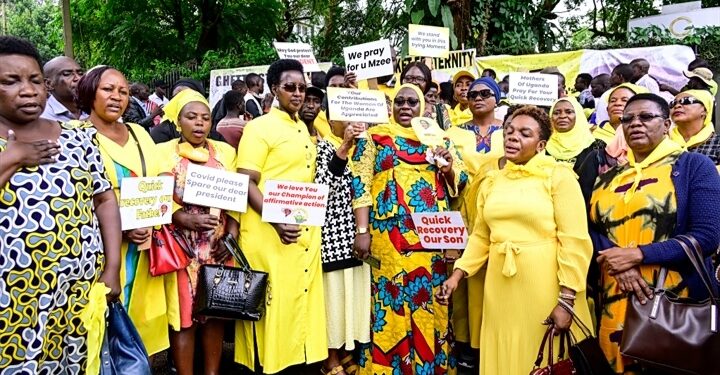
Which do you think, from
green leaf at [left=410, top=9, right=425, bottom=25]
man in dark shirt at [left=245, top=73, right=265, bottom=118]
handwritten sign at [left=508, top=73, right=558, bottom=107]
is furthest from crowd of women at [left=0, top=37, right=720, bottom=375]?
green leaf at [left=410, top=9, right=425, bottom=25]

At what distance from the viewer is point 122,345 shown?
2.98m

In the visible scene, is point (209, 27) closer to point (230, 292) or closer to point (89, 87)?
point (89, 87)

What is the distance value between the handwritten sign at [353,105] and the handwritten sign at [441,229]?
0.73 meters

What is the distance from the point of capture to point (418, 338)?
3975 mm

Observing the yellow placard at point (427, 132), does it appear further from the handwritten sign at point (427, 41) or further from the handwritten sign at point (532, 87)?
the handwritten sign at point (427, 41)

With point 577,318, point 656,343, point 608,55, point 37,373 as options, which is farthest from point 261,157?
point 608,55

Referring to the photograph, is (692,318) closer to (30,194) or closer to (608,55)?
(30,194)

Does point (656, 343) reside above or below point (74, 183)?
below

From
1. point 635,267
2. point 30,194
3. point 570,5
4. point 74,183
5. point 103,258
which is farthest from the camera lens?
point 570,5

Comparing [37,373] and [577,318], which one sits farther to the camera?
[577,318]

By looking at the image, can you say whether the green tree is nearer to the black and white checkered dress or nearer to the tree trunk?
the tree trunk

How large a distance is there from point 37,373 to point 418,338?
2284 mm

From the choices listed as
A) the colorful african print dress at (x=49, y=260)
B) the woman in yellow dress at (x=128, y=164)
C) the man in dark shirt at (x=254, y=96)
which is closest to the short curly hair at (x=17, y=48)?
the colorful african print dress at (x=49, y=260)

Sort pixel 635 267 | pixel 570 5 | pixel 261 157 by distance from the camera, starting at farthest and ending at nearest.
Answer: pixel 570 5, pixel 261 157, pixel 635 267
